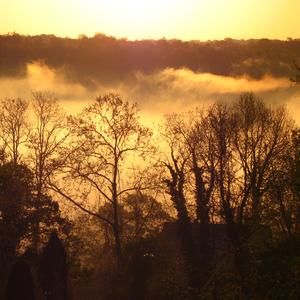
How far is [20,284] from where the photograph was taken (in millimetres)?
21688

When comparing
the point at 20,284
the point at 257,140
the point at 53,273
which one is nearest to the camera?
the point at 20,284

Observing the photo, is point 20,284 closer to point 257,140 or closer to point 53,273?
point 53,273

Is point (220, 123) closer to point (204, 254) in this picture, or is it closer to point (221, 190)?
point (221, 190)

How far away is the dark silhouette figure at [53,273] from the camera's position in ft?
82.5

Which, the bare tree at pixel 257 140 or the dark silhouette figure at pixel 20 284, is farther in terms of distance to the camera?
the bare tree at pixel 257 140

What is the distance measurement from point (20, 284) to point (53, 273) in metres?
3.77

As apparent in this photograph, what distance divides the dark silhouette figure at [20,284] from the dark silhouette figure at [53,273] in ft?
10.3

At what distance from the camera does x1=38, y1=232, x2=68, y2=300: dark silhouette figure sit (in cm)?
2516

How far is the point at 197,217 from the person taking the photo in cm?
4822

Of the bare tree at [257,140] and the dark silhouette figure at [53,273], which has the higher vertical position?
the bare tree at [257,140]

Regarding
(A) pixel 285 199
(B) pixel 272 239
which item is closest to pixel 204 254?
(A) pixel 285 199

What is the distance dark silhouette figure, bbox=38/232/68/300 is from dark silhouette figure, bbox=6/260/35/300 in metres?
3.13

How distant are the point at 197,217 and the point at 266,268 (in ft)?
82.2

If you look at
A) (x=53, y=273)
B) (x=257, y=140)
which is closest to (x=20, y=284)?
(x=53, y=273)
